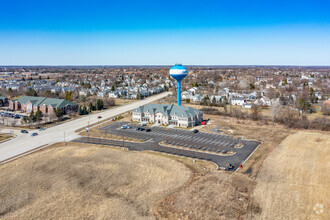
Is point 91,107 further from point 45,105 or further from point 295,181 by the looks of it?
point 295,181

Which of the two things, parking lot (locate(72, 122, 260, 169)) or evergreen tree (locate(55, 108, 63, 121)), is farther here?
evergreen tree (locate(55, 108, 63, 121))

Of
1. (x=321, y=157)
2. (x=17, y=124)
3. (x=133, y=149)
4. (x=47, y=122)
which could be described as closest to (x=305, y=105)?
(x=321, y=157)

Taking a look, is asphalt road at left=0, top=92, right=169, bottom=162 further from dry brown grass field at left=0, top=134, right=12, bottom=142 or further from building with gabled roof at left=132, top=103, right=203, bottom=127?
building with gabled roof at left=132, top=103, right=203, bottom=127

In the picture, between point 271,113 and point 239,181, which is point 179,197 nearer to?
point 239,181

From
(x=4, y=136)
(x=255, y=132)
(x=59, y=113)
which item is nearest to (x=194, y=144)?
(x=255, y=132)

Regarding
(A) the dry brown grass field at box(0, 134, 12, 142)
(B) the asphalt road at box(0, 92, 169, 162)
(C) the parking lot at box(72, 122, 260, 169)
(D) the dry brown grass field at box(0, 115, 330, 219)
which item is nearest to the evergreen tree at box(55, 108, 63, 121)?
(B) the asphalt road at box(0, 92, 169, 162)

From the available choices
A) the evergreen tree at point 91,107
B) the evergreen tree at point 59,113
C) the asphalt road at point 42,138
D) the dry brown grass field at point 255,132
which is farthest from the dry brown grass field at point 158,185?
the evergreen tree at point 91,107
